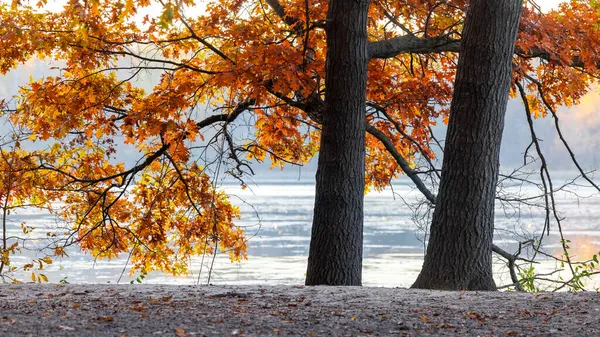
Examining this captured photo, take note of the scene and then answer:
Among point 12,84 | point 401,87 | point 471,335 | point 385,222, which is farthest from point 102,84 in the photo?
point 12,84

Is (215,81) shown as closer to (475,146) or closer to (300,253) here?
(475,146)

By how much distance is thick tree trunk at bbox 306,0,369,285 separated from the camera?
809 cm

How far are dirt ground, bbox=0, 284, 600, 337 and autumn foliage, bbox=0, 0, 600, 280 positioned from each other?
8.26ft

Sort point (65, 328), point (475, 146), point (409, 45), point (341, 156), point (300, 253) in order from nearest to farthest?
1. point (65, 328)
2. point (475, 146)
3. point (341, 156)
4. point (409, 45)
5. point (300, 253)

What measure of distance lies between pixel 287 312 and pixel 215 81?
355cm

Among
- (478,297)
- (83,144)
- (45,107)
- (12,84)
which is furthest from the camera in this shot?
(12,84)

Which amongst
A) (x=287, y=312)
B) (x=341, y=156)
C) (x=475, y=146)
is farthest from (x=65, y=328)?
(x=475, y=146)

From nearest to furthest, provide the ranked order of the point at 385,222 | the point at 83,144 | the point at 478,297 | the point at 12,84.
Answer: the point at 478,297, the point at 83,144, the point at 385,222, the point at 12,84

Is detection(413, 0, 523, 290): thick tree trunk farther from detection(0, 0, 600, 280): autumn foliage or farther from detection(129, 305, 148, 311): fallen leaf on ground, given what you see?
detection(129, 305, 148, 311): fallen leaf on ground

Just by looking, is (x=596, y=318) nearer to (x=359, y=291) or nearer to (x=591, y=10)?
(x=359, y=291)

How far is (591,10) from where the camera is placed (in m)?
10.1

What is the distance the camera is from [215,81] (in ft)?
27.4

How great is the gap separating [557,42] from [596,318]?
4.73 metres

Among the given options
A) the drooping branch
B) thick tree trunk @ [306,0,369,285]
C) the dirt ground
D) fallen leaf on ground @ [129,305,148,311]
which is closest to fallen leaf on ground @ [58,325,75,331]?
the dirt ground
